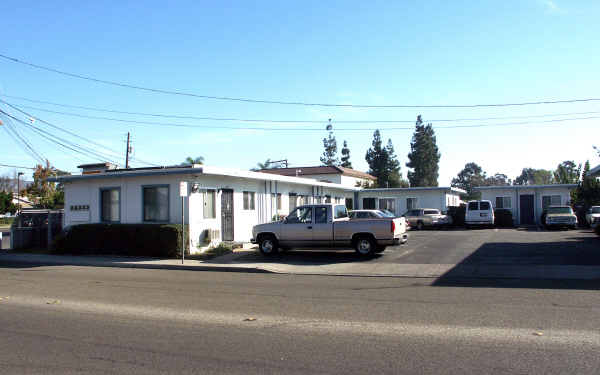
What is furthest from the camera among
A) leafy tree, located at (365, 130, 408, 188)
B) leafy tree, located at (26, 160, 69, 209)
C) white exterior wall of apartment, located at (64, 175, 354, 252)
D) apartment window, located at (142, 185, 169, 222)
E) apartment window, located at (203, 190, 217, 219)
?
leafy tree, located at (365, 130, 408, 188)

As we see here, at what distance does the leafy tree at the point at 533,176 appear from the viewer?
111 metres

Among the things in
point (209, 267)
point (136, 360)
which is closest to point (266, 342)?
point (136, 360)

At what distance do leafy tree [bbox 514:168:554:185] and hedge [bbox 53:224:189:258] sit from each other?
353 feet

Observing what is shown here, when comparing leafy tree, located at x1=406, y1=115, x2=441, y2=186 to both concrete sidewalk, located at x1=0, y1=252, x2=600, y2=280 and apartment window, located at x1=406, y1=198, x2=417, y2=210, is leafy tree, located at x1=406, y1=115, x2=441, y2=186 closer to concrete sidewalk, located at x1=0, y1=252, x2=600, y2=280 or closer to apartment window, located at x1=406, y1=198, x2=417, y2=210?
apartment window, located at x1=406, y1=198, x2=417, y2=210

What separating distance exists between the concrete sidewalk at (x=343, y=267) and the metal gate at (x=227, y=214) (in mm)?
2170

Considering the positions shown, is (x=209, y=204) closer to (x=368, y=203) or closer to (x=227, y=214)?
(x=227, y=214)

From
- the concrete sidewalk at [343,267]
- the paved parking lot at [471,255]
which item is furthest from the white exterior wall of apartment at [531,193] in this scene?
the concrete sidewalk at [343,267]

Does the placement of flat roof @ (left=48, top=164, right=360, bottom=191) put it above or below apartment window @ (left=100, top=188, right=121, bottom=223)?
above

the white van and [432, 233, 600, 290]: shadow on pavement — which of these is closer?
[432, 233, 600, 290]: shadow on pavement

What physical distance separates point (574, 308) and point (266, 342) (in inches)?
217

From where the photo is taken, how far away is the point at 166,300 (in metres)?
9.82

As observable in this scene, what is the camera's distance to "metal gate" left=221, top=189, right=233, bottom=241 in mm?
20266

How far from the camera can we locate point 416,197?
39.2 m

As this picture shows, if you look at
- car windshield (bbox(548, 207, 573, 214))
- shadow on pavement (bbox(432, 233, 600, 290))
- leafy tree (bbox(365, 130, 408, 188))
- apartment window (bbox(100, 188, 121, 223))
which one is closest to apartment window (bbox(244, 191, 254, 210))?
apartment window (bbox(100, 188, 121, 223))
